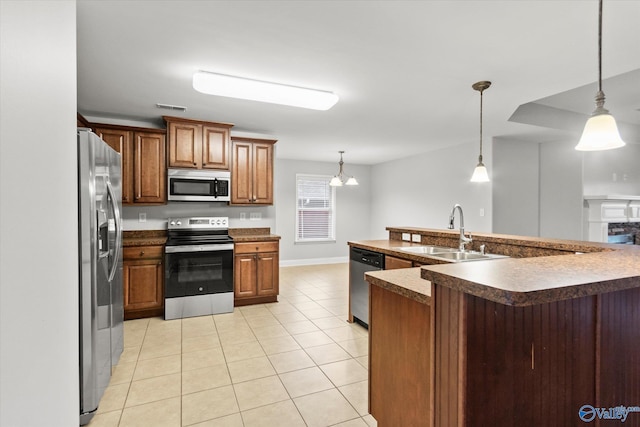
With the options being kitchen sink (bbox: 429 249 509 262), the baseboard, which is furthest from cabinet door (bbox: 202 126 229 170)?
the baseboard

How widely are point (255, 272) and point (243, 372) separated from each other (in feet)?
5.72

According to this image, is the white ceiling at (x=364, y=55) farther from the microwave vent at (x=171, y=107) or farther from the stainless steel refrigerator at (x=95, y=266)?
the stainless steel refrigerator at (x=95, y=266)

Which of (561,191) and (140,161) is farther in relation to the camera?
(561,191)

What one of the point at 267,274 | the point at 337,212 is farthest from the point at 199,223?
the point at 337,212

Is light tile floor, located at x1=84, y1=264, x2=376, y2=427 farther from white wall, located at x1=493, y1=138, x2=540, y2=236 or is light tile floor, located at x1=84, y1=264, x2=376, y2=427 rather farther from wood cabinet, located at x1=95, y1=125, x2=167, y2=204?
white wall, located at x1=493, y1=138, x2=540, y2=236

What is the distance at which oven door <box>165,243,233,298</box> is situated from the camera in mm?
3576

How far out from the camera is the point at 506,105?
11.2 ft

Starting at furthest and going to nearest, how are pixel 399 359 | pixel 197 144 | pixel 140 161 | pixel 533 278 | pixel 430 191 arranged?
1. pixel 430 191
2. pixel 197 144
3. pixel 140 161
4. pixel 399 359
5. pixel 533 278

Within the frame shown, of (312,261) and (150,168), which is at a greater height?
(150,168)

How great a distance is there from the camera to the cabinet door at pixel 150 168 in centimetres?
378

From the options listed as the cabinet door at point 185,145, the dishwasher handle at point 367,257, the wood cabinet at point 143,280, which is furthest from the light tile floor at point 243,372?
the cabinet door at point 185,145

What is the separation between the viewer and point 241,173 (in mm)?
4258

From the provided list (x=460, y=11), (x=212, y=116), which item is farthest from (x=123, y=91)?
(x=460, y=11)

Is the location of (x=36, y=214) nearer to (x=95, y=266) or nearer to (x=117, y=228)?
(x=95, y=266)
